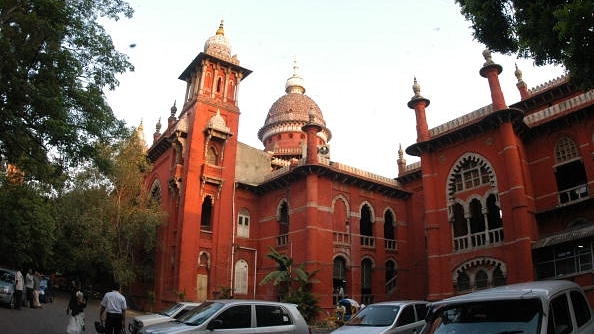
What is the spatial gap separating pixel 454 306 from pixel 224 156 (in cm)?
2455

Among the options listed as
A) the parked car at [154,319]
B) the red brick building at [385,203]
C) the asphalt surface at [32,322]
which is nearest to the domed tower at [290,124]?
the red brick building at [385,203]

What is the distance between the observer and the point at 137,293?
30.3 metres

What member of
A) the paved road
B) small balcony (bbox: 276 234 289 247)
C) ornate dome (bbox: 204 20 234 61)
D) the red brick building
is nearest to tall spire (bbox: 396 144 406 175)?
the red brick building

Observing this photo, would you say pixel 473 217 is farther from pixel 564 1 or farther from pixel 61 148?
pixel 61 148

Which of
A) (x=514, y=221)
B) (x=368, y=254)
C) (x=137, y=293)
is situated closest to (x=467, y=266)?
(x=514, y=221)

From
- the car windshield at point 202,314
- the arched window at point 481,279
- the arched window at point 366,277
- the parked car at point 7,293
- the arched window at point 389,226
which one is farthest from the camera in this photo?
the arched window at point 389,226

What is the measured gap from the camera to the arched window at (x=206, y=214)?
1113 inches

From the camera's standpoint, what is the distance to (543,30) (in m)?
8.88

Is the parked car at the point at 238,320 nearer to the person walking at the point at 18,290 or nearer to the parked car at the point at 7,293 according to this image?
the person walking at the point at 18,290

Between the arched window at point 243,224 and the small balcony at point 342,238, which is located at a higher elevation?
the arched window at point 243,224

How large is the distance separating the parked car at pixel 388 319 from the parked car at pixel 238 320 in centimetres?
123

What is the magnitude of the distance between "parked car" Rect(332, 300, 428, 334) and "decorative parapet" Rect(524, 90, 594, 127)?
14.7 m

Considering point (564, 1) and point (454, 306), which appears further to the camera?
point (564, 1)

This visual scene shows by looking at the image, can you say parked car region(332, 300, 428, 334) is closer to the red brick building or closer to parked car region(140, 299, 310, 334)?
parked car region(140, 299, 310, 334)
